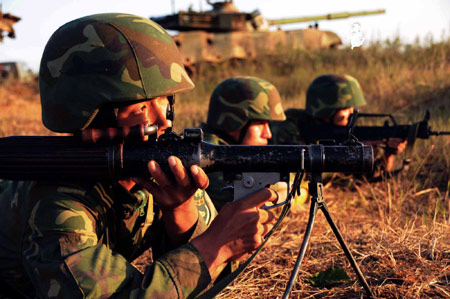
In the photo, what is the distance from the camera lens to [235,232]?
166cm

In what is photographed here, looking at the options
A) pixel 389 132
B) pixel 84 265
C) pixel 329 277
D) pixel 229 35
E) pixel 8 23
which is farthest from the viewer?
pixel 229 35

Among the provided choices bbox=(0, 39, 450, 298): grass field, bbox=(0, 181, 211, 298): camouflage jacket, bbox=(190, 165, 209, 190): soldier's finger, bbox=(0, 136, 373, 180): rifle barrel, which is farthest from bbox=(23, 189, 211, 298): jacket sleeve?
bbox=(0, 39, 450, 298): grass field

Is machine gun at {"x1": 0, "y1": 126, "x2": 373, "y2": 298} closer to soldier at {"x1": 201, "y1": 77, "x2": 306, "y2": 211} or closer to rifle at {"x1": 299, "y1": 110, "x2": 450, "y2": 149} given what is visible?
soldier at {"x1": 201, "y1": 77, "x2": 306, "y2": 211}

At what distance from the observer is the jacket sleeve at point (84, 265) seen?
4.72 feet

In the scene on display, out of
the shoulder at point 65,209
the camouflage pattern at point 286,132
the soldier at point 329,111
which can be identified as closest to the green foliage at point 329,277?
the shoulder at point 65,209

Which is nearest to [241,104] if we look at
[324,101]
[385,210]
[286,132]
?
[286,132]

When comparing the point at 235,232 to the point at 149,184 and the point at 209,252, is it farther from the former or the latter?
the point at 149,184

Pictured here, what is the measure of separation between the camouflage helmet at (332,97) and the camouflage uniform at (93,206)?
12.5 feet

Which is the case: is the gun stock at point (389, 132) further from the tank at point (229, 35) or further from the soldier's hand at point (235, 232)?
the tank at point (229, 35)

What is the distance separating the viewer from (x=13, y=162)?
1681 mm

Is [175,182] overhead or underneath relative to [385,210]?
overhead

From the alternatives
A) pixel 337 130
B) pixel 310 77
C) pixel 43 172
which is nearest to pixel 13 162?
pixel 43 172

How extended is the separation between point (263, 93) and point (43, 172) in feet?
9.51

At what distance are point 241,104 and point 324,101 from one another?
178 centimetres
